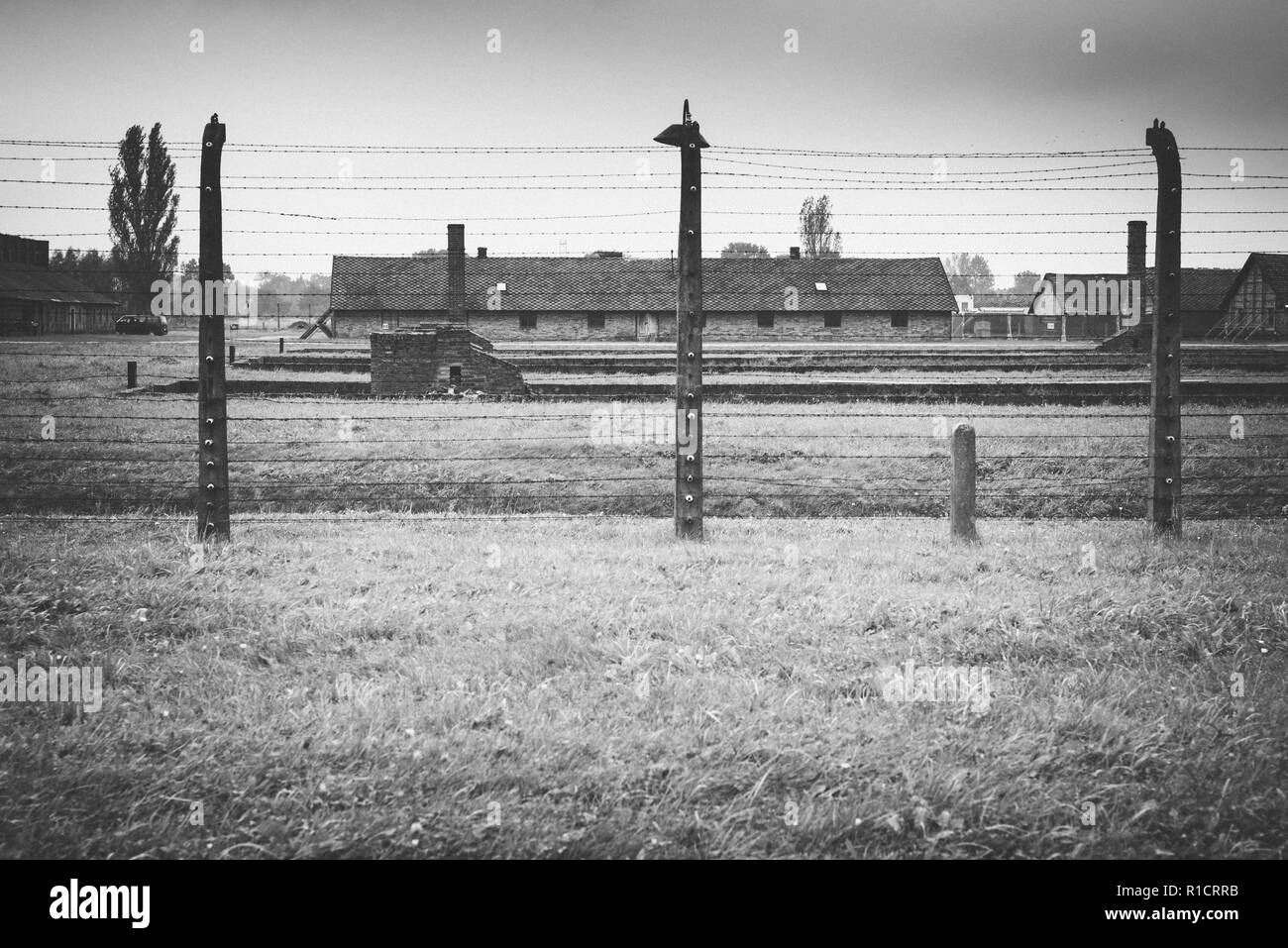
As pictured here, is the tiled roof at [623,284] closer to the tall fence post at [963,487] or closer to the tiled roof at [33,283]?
the tiled roof at [33,283]

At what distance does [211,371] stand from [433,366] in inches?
707

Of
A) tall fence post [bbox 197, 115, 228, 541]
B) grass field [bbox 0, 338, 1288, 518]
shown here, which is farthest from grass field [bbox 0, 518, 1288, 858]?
grass field [bbox 0, 338, 1288, 518]

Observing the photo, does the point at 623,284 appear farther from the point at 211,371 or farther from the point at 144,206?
the point at 211,371

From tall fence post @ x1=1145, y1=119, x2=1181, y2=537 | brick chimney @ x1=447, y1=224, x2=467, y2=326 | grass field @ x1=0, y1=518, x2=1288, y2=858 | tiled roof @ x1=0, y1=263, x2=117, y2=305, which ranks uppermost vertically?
tiled roof @ x1=0, y1=263, x2=117, y2=305

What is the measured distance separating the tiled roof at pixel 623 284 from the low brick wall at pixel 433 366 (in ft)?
86.5

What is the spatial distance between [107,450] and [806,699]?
1306cm

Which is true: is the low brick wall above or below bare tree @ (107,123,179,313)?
below

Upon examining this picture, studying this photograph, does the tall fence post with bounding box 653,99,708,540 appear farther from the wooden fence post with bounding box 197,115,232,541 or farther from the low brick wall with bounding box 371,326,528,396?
the low brick wall with bounding box 371,326,528,396

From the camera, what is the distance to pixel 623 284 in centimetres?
5297

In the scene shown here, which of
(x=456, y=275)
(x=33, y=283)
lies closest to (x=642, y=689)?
(x=456, y=275)

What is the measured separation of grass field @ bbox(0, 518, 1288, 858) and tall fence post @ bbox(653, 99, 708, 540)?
81cm

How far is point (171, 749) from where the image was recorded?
414 cm

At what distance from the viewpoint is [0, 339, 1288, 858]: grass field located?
11.9 ft
